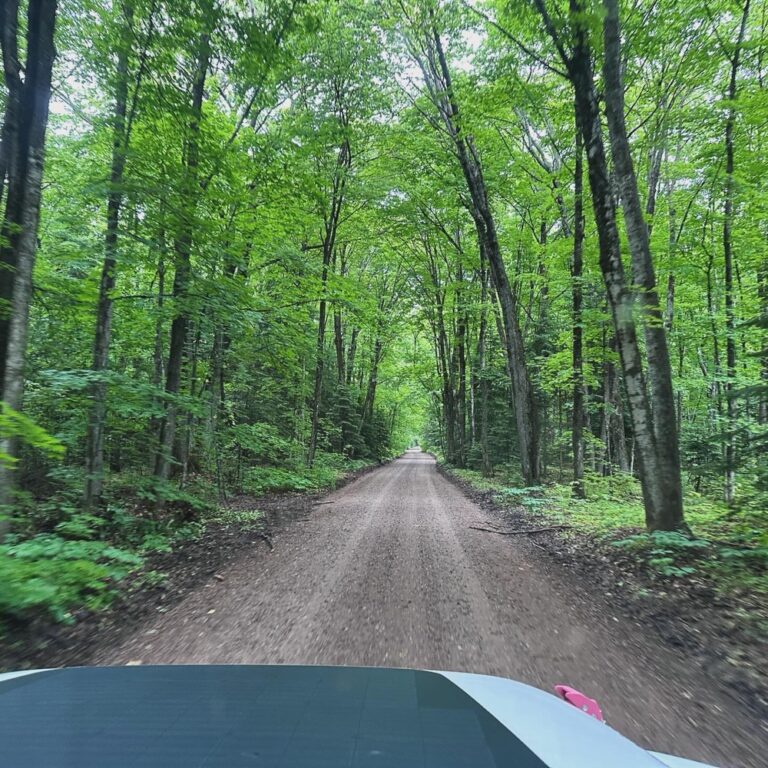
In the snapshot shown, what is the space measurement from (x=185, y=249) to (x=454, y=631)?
6.39 meters

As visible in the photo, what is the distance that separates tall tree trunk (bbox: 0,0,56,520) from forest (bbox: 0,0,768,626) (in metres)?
0.03

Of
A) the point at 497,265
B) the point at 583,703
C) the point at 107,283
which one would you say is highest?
the point at 497,265

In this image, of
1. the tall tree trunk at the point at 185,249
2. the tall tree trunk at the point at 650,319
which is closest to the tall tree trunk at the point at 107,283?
the tall tree trunk at the point at 185,249

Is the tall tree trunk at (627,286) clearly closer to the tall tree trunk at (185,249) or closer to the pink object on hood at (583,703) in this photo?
the pink object on hood at (583,703)

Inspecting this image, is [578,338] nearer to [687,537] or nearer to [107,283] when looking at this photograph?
[687,537]

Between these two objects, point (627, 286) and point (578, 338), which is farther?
point (578, 338)

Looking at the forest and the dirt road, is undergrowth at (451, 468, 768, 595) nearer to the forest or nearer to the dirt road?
the forest

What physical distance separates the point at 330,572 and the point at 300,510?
517 cm

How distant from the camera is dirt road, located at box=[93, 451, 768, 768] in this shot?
2943mm

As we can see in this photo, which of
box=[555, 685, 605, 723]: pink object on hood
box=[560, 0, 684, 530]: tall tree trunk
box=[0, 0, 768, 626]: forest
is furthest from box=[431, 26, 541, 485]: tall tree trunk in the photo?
box=[555, 685, 605, 723]: pink object on hood

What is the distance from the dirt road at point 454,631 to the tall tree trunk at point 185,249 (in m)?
3.29

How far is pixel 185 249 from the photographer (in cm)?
666

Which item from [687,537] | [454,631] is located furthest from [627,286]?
[454,631]

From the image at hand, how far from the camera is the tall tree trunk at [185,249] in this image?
21.6 feet
